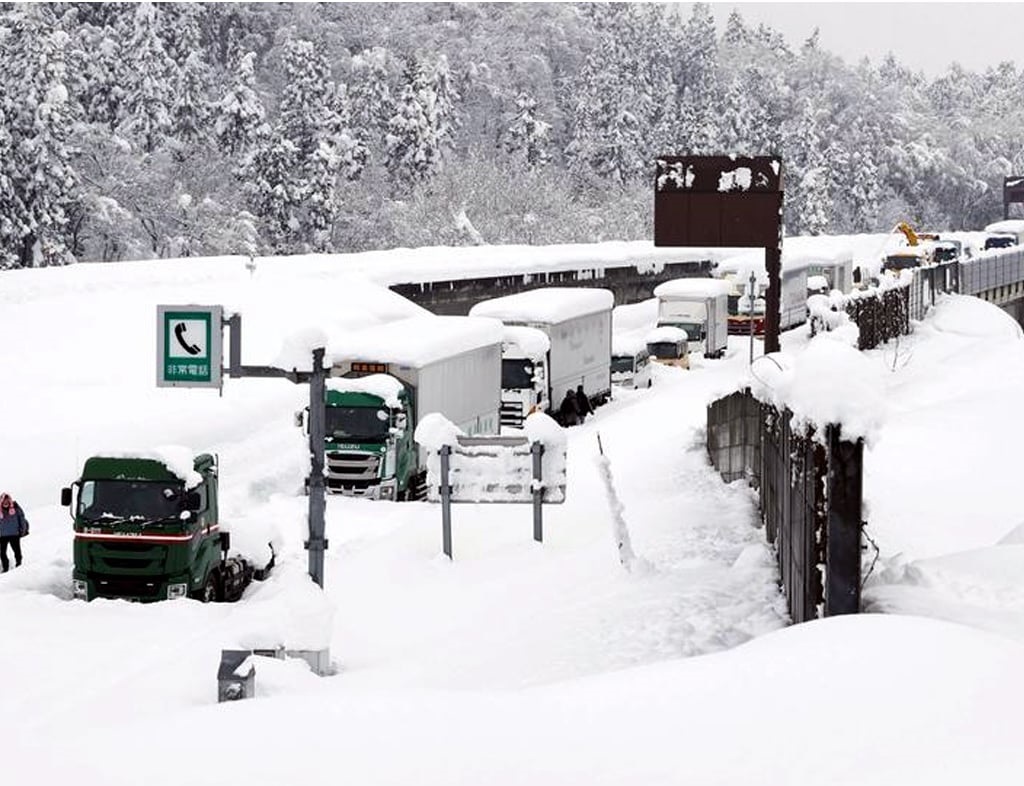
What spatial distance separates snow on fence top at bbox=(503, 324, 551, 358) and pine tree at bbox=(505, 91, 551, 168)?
87.0 meters

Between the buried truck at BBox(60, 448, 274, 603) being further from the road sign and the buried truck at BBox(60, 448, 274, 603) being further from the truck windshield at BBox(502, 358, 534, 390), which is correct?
the truck windshield at BBox(502, 358, 534, 390)

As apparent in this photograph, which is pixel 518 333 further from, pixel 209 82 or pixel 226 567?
pixel 209 82

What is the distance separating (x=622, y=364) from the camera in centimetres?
5053

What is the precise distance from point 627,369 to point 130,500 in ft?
105

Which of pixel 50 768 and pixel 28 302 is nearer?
pixel 50 768

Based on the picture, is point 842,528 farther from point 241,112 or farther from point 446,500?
point 241,112

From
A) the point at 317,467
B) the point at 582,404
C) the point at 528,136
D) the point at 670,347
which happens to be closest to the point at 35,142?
the point at 670,347

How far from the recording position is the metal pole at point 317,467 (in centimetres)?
1597

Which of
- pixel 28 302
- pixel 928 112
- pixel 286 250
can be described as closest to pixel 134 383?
pixel 28 302

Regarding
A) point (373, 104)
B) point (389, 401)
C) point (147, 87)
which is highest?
point (373, 104)

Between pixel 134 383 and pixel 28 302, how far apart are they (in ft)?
28.5

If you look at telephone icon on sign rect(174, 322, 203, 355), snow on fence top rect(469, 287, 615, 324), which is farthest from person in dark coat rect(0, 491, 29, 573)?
snow on fence top rect(469, 287, 615, 324)

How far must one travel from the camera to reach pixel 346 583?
1953cm

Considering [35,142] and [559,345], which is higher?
[35,142]
